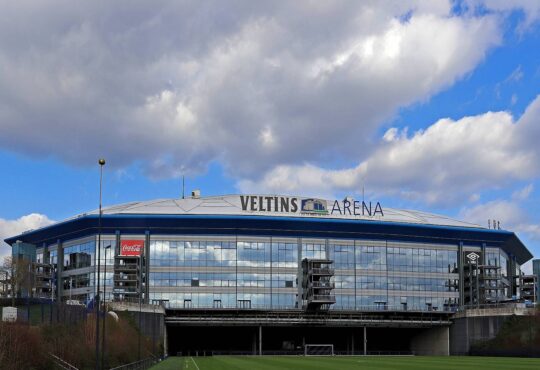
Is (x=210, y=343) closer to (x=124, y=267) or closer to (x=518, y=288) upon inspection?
(x=124, y=267)

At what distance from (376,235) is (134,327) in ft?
206

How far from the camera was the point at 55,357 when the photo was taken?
50.9 meters

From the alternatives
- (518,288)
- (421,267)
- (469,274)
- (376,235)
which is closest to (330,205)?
(376,235)

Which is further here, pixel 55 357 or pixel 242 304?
pixel 242 304

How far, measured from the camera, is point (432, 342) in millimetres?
147125

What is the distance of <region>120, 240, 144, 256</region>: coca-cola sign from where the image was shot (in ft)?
478

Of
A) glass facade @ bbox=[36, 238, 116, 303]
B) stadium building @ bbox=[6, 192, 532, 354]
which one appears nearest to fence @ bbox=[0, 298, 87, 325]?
stadium building @ bbox=[6, 192, 532, 354]

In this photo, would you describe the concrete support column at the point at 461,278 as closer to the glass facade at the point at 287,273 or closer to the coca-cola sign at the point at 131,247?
the glass facade at the point at 287,273

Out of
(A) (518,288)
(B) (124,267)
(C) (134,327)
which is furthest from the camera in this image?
(A) (518,288)

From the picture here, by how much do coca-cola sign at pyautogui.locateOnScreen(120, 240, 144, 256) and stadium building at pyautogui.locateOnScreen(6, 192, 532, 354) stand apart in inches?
8.9

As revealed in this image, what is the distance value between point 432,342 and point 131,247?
207ft

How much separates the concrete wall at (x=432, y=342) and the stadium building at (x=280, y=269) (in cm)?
22

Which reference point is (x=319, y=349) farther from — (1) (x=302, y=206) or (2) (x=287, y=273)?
(1) (x=302, y=206)

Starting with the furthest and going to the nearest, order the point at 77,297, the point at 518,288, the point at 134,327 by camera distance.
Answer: the point at 518,288, the point at 77,297, the point at 134,327
